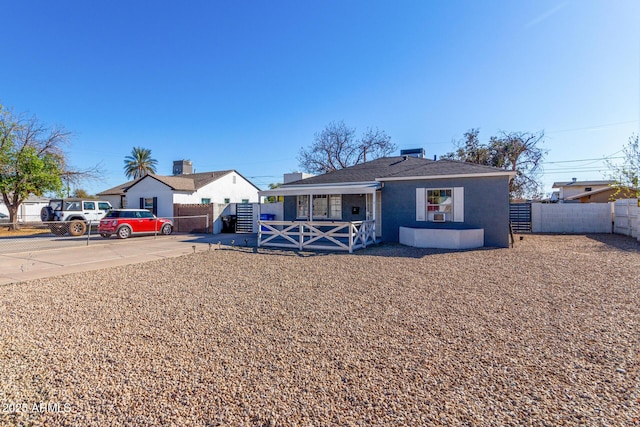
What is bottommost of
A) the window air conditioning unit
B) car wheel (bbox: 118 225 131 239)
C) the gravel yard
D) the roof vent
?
the gravel yard

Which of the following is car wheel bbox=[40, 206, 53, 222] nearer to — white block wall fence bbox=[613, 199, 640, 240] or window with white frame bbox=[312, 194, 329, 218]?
window with white frame bbox=[312, 194, 329, 218]

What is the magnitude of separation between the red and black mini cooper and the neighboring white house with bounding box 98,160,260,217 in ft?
16.4

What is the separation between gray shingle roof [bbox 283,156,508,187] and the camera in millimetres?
11617

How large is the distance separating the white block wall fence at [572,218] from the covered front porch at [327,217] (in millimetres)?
9970

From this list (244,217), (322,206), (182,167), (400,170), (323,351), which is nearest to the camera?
(323,351)

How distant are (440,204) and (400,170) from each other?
257 cm

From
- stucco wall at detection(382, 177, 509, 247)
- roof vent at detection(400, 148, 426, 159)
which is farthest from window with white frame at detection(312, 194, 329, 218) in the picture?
roof vent at detection(400, 148, 426, 159)

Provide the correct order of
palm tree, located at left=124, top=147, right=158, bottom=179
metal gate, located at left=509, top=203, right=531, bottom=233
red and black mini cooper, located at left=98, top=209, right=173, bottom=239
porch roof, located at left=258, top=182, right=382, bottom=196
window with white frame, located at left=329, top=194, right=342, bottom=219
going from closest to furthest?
1. porch roof, located at left=258, top=182, right=382, bottom=196
2. window with white frame, located at left=329, top=194, right=342, bottom=219
3. red and black mini cooper, located at left=98, top=209, right=173, bottom=239
4. metal gate, located at left=509, top=203, right=531, bottom=233
5. palm tree, located at left=124, top=147, right=158, bottom=179

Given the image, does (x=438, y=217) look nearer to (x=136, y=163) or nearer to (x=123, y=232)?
(x=123, y=232)

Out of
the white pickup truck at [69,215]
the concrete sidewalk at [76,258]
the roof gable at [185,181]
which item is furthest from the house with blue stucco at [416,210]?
the white pickup truck at [69,215]

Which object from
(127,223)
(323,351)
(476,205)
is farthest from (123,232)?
(476,205)

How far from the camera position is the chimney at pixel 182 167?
1107 inches

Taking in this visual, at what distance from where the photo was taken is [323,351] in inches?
134

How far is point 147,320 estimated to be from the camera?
4363mm
